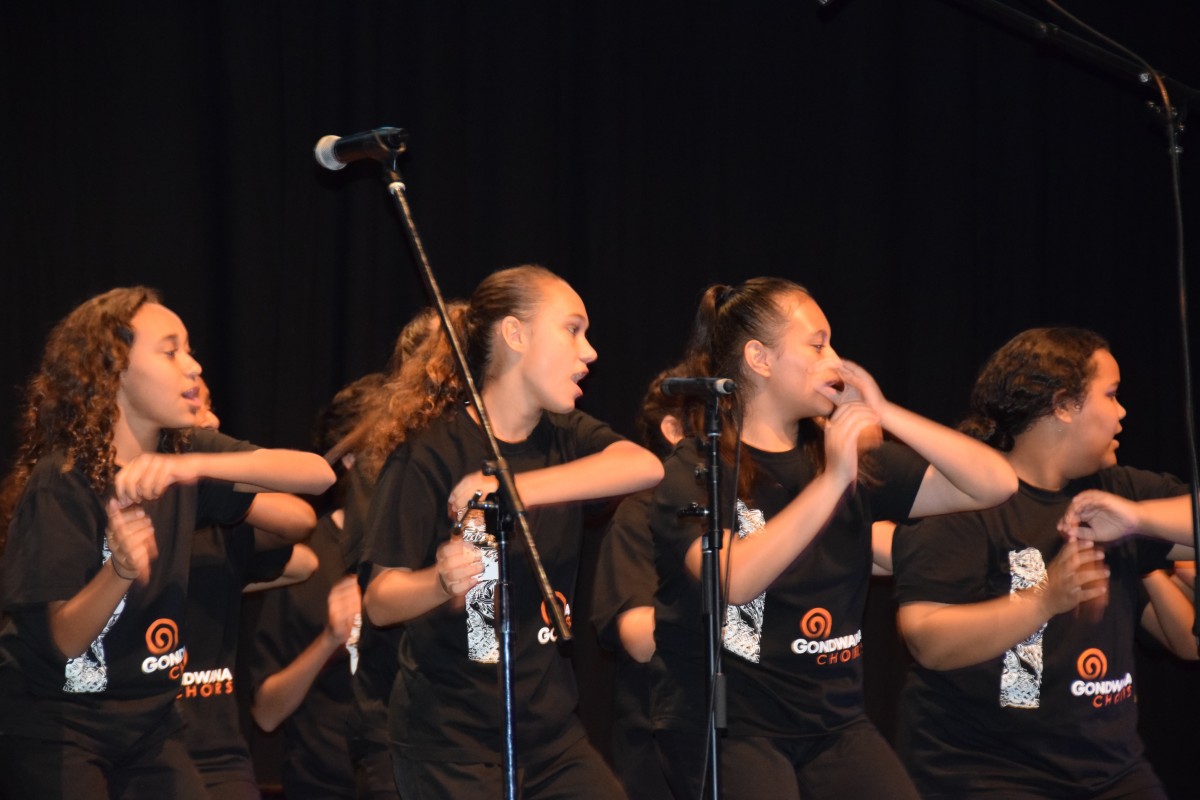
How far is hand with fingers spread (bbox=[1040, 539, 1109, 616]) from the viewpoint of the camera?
11.3 feet

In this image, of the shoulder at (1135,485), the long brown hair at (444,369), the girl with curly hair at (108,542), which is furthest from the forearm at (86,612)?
the shoulder at (1135,485)

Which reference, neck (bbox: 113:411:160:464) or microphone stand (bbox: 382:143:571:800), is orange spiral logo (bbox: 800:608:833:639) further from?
neck (bbox: 113:411:160:464)

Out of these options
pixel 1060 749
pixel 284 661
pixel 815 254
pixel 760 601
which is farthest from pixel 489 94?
pixel 1060 749

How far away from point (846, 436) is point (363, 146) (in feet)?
4.29

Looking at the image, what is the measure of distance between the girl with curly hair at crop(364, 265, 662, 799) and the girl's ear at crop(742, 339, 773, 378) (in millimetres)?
407

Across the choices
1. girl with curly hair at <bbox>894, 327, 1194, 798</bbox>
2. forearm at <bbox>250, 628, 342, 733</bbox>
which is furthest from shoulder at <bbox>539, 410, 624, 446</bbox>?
forearm at <bbox>250, 628, 342, 733</bbox>

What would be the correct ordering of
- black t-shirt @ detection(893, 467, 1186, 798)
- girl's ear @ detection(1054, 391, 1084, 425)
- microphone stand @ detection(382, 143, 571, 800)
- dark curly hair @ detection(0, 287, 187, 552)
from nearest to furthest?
microphone stand @ detection(382, 143, 571, 800) → dark curly hair @ detection(0, 287, 187, 552) → black t-shirt @ detection(893, 467, 1186, 798) → girl's ear @ detection(1054, 391, 1084, 425)

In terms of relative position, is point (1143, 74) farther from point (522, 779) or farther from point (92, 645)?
point (92, 645)

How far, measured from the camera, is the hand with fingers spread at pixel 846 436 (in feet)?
10.6

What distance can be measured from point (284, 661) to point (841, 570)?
211 cm

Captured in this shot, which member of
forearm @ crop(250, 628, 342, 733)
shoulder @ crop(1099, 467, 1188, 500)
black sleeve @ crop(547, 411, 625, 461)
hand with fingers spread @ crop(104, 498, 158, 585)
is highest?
black sleeve @ crop(547, 411, 625, 461)

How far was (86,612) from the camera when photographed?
3230 mm

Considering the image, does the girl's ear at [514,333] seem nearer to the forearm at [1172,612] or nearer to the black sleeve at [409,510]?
the black sleeve at [409,510]

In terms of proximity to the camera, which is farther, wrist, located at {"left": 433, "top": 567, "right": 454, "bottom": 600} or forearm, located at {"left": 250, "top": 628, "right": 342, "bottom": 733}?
forearm, located at {"left": 250, "top": 628, "right": 342, "bottom": 733}
